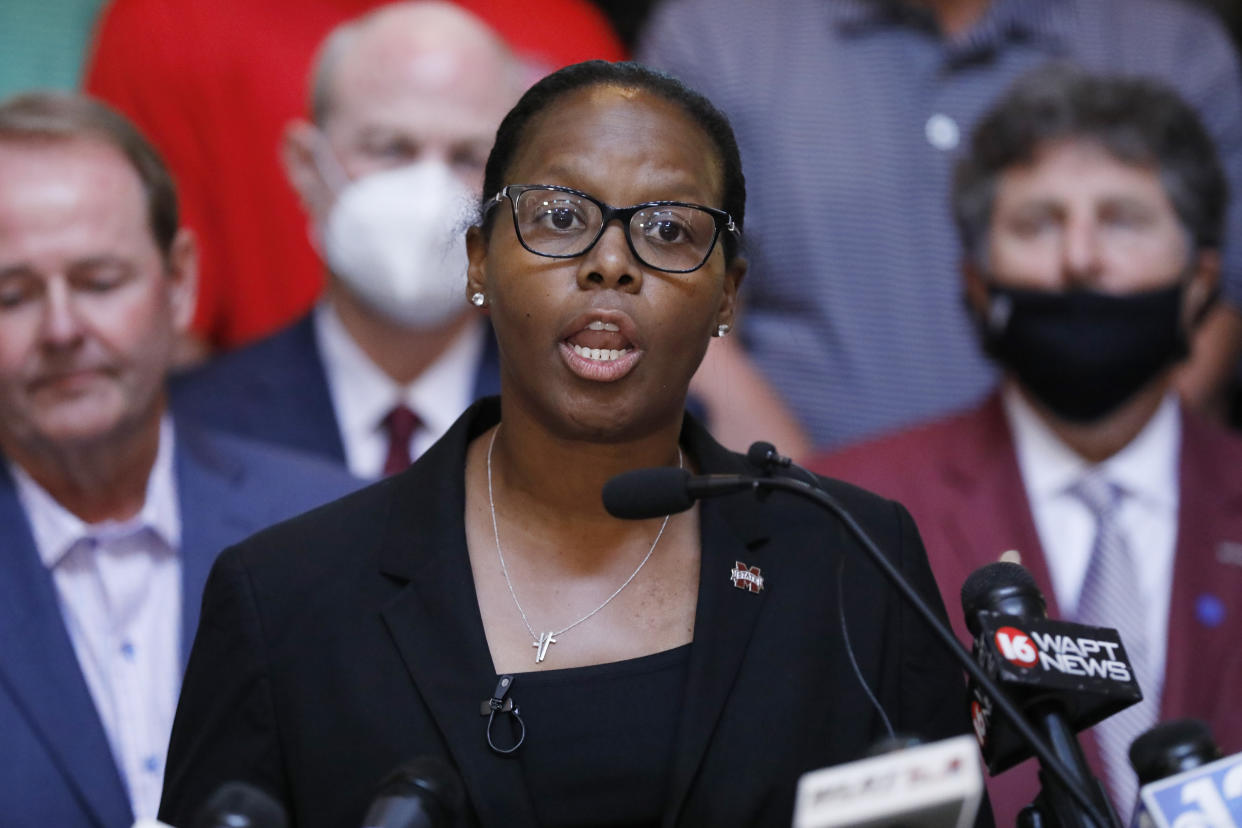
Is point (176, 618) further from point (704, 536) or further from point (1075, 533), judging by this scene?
point (1075, 533)

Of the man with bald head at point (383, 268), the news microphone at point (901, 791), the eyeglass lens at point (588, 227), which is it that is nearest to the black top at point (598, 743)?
the eyeglass lens at point (588, 227)

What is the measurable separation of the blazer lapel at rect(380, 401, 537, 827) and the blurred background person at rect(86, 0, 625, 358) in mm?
2166

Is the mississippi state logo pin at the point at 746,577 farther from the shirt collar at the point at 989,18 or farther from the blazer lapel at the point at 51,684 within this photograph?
the shirt collar at the point at 989,18

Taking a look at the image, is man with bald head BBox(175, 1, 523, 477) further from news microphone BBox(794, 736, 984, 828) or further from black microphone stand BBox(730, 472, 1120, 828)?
news microphone BBox(794, 736, 984, 828)

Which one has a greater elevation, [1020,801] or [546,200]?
[546,200]

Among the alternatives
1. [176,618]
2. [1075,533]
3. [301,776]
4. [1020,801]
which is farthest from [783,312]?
[301,776]

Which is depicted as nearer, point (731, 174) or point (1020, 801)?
point (731, 174)

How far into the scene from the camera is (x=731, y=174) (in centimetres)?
240

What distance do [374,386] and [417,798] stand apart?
2.33 meters

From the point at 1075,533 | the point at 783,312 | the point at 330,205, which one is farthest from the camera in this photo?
the point at 783,312

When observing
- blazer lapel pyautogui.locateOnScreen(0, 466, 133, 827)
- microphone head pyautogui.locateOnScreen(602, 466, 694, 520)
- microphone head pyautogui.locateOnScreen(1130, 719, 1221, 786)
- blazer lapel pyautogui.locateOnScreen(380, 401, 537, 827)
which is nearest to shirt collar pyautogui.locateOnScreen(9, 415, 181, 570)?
blazer lapel pyautogui.locateOnScreen(0, 466, 133, 827)

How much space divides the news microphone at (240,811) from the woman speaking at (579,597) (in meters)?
0.46

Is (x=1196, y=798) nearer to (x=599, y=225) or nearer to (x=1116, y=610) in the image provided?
(x=599, y=225)

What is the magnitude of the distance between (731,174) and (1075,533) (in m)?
1.74
